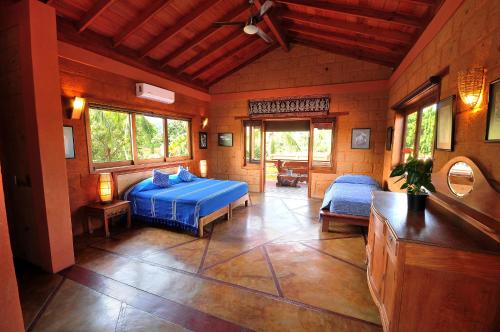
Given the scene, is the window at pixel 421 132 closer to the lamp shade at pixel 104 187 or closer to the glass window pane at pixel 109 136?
the lamp shade at pixel 104 187

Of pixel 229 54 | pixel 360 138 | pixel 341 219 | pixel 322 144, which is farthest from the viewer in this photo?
pixel 322 144

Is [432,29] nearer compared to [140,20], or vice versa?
[432,29]

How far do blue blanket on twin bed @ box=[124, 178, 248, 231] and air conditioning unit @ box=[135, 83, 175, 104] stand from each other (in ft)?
5.45

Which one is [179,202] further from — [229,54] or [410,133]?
[410,133]

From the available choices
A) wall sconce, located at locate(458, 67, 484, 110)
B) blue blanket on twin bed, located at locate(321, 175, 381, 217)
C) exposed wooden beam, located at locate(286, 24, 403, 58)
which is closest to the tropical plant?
wall sconce, located at locate(458, 67, 484, 110)

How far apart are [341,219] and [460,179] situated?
190 centimetres

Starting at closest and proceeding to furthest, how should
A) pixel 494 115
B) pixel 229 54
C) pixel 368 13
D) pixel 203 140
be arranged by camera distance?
pixel 494 115, pixel 368 13, pixel 229 54, pixel 203 140

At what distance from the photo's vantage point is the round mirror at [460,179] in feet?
5.46

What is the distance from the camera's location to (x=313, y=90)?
5465 millimetres

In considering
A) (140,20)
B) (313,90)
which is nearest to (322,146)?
(313,90)

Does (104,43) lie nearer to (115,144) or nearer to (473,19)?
(115,144)

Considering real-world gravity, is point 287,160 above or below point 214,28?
below

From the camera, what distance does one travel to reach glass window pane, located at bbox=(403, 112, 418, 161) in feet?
11.4

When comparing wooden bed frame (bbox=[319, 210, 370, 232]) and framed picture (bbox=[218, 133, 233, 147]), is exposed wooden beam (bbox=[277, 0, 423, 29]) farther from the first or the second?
framed picture (bbox=[218, 133, 233, 147])
